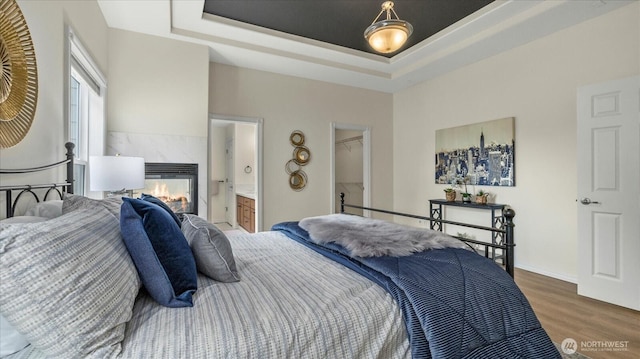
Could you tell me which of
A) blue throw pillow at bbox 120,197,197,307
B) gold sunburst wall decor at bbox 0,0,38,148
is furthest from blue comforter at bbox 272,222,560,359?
gold sunburst wall decor at bbox 0,0,38,148

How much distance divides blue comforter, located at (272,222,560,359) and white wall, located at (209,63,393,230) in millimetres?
3370

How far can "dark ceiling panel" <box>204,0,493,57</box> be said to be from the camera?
327 cm

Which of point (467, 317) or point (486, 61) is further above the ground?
point (486, 61)

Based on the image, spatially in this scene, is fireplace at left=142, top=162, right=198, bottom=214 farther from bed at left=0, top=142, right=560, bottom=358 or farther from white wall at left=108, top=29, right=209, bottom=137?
bed at left=0, top=142, right=560, bottom=358

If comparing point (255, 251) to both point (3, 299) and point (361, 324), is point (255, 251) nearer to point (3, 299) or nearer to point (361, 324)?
point (361, 324)

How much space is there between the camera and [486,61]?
4.21 meters

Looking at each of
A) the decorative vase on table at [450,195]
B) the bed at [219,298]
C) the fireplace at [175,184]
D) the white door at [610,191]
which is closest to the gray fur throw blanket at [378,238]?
the bed at [219,298]

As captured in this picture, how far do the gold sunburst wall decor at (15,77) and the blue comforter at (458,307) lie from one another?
1.67m

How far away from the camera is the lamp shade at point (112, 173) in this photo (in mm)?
2291

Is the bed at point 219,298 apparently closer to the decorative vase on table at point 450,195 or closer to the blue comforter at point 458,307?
the blue comforter at point 458,307

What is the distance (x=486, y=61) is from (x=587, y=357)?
3.62 m

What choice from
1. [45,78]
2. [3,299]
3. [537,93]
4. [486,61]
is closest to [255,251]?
[3,299]

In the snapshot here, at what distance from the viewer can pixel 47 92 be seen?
5.58 ft

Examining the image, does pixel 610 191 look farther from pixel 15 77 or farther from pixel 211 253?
pixel 15 77
